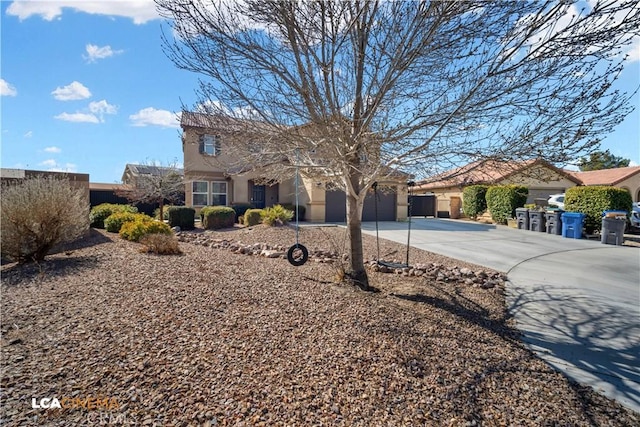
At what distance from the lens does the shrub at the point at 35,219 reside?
235 inches

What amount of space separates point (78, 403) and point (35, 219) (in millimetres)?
5584

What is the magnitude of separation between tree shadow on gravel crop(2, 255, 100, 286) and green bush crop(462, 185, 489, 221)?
19.8 m

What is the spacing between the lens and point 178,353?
118 inches

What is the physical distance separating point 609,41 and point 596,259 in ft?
26.9

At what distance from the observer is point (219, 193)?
18.3m

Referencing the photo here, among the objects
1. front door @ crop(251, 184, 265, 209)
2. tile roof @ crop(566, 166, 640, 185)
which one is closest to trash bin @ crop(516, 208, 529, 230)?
tile roof @ crop(566, 166, 640, 185)

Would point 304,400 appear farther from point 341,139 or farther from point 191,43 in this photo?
point 191,43

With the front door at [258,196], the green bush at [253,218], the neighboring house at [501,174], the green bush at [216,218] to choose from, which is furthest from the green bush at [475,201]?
the neighboring house at [501,174]

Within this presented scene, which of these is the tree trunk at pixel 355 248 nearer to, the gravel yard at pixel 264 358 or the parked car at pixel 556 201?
the gravel yard at pixel 264 358

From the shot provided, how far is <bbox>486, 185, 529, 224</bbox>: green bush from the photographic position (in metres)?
17.2

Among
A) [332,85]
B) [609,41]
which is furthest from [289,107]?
[609,41]

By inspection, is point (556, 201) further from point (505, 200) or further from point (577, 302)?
point (577, 302)

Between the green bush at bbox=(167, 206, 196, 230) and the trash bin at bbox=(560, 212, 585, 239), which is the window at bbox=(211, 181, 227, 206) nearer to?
the green bush at bbox=(167, 206, 196, 230)

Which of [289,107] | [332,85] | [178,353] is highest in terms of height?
[332,85]
